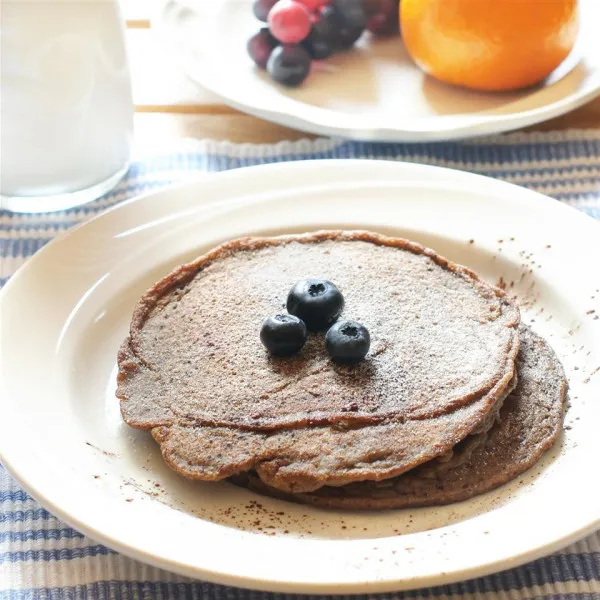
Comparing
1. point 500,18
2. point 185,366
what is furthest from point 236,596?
point 500,18

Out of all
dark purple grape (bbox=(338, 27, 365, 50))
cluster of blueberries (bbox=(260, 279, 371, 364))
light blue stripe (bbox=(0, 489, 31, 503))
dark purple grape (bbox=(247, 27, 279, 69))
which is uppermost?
cluster of blueberries (bbox=(260, 279, 371, 364))

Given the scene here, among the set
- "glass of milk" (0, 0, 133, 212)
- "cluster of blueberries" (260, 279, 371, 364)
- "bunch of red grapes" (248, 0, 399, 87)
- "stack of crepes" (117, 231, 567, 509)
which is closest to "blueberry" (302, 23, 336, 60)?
"bunch of red grapes" (248, 0, 399, 87)

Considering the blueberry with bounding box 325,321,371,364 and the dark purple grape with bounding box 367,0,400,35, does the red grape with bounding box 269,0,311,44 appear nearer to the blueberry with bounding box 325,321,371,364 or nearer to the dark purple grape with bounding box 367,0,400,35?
the dark purple grape with bounding box 367,0,400,35

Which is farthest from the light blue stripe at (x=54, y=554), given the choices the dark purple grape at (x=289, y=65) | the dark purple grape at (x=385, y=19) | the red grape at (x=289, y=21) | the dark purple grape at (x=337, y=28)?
the dark purple grape at (x=385, y=19)

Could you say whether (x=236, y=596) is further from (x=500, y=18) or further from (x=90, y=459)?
(x=500, y=18)

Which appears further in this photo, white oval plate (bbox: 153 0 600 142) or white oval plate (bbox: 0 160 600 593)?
white oval plate (bbox: 153 0 600 142)

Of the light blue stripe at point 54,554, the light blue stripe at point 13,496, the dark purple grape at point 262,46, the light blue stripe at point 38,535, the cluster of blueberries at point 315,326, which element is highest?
the cluster of blueberries at point 315,326

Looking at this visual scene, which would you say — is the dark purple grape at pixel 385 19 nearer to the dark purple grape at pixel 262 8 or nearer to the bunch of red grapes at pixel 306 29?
the bunch of red grapes at pixel 306 29

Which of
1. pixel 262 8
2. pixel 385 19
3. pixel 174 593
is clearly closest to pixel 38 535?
pixel 174 593

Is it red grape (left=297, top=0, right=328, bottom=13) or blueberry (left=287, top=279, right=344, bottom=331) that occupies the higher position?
blueberry (left=287, top=279, right=344, bottom=331)
